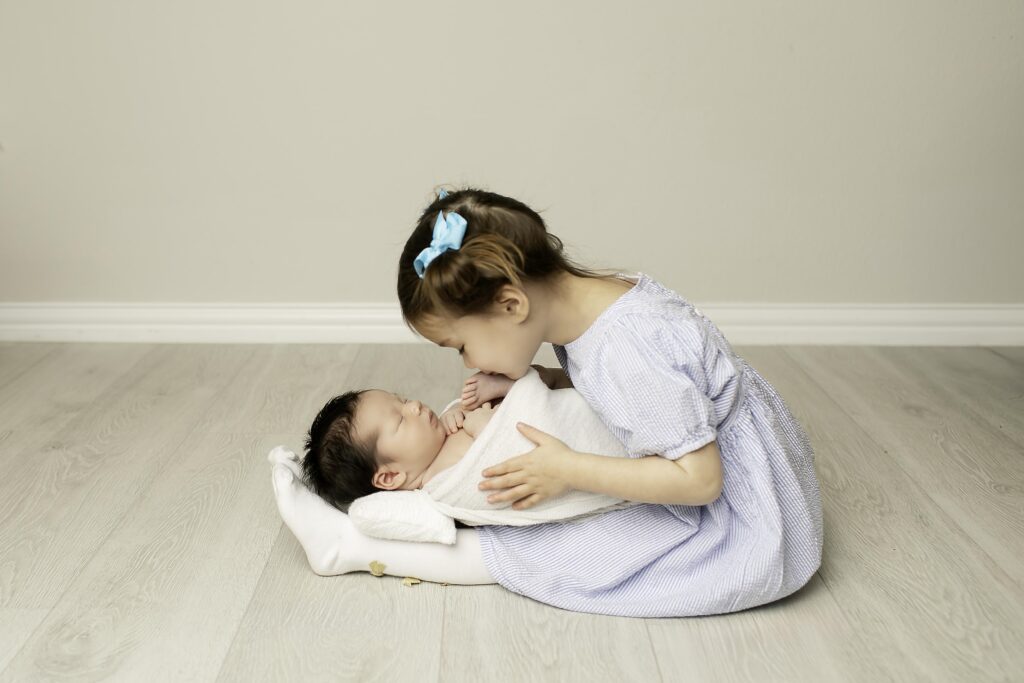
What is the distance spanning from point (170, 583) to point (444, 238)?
0.63m

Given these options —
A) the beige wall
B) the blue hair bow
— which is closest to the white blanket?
the blue hair bow

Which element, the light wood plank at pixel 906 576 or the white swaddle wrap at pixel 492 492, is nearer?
the light wood plank at pixel 906 576

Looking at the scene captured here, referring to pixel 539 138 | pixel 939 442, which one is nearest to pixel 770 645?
pixel 939 442

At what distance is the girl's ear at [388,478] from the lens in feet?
4.48

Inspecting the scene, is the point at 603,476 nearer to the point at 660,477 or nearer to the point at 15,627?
the point at 660,477

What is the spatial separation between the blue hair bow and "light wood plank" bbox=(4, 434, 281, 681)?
1.73 ft

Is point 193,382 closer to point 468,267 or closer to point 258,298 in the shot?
point 258,298

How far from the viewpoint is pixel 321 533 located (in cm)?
134

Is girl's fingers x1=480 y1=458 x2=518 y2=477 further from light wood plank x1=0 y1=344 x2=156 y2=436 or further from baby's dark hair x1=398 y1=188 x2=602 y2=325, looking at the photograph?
light wood plank x1=0 y1=344 x2=156 y2=436

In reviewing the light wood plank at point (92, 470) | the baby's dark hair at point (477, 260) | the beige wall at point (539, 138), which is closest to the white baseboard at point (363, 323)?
the beige wall at point (539, 138)

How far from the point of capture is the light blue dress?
1204mm

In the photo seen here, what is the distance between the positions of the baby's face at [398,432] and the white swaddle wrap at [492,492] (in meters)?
0.06

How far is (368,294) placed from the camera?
243 centimetres

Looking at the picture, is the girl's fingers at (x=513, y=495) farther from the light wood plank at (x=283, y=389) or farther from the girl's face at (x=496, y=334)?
the light wood plank at (x=283, y=389)
